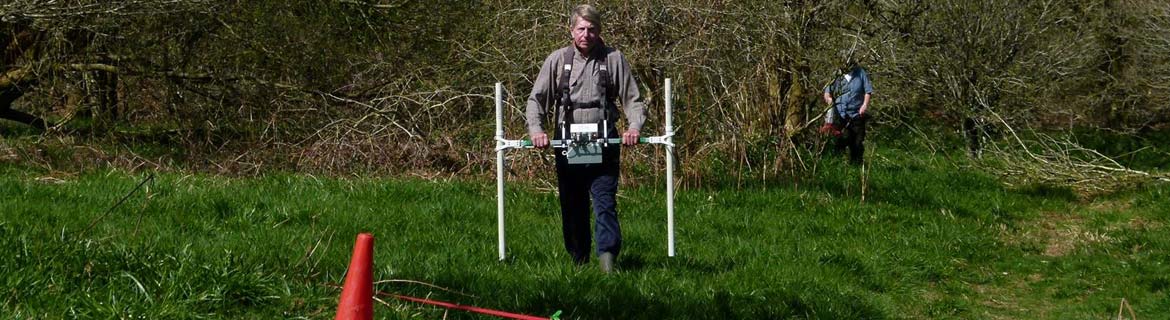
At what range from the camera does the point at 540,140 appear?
21.9 ft

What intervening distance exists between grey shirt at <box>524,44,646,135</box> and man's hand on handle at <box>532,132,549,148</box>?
0.26 ft

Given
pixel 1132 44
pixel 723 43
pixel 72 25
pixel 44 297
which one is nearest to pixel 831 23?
pixel 723 43

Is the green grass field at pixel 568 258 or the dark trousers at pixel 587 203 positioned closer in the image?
the green grass field at pixel 568 258

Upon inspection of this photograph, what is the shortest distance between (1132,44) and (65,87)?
17407mm

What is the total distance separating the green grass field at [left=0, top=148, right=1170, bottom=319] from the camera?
5219 mm

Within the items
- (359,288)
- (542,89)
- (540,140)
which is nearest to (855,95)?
(542,89)

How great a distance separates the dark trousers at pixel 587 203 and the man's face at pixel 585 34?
0.57 m

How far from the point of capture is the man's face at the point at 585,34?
22.0 ft

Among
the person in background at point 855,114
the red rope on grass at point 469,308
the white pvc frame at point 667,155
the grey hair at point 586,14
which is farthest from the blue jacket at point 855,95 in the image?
the red rope on grass at point 469,308

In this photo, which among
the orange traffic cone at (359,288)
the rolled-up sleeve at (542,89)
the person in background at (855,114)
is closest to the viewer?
A: the orange traffic cone at (359,288)

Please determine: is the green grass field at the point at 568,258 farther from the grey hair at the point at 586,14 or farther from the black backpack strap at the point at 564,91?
the grey hair at the point at 586,14

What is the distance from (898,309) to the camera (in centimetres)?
742

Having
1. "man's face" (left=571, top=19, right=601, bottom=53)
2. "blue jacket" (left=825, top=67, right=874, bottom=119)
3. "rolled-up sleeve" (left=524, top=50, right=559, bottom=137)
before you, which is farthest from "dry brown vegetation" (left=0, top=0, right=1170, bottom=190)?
"man's face" (left=571, top=19, right=601, bottom=53)

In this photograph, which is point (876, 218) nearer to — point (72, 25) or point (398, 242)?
point (398, 242)
